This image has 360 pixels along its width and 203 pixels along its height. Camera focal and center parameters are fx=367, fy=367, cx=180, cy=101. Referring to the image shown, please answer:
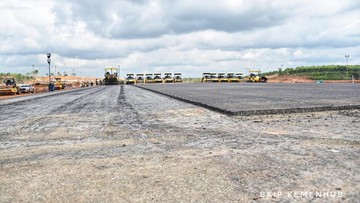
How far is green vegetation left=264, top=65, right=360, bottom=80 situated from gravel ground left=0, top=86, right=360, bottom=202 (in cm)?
10028

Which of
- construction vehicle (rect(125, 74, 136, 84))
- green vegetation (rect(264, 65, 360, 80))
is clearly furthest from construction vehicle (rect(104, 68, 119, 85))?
green vegetation (rect(264, 65, 360, 80))

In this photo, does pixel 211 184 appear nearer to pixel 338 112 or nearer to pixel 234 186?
pixel 234 186

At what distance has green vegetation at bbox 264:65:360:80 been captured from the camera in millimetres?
106062

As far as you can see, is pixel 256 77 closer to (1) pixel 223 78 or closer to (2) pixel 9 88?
(1) pixel 223 78

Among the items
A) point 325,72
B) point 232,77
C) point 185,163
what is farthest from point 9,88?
point 325,72

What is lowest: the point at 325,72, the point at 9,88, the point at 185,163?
the point at 185,163

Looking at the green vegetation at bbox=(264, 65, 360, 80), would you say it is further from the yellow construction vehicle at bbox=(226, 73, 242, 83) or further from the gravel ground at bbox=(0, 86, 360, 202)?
the gravel ground at bbox=(0, 86, 360, 202)

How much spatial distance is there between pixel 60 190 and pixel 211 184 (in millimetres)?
1744

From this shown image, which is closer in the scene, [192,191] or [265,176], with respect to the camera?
[192,191]

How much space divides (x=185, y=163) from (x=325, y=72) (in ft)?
391

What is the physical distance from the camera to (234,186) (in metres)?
4.17

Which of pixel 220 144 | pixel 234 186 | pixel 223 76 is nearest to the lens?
pixel 234 186

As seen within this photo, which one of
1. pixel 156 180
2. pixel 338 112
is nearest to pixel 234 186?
pixel 156 180

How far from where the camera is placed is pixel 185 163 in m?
5.37
